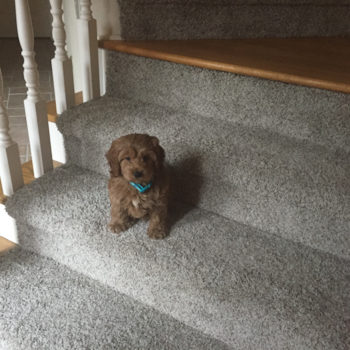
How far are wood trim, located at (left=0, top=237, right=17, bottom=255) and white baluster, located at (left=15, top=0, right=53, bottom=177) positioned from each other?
0.32m

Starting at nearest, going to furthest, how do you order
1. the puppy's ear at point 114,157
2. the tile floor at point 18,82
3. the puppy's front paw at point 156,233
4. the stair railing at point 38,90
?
the puppy's ear at point 114,157, the puppy's front paw at point 156,233, the stair railing at point 38,90, the tile floor at point 18,82

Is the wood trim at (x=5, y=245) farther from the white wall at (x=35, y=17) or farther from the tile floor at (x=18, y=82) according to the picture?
the white wall at (x=35, y=17)

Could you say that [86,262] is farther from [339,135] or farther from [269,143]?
[339,135]

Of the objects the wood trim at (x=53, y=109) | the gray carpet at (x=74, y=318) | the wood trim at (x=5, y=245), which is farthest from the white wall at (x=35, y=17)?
the gray carpet at (x=74, y=318)

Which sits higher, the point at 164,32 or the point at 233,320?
the point at 164,32

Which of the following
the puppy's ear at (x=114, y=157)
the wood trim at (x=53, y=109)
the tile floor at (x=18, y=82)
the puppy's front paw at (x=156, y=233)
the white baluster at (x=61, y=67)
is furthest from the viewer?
the tile floor at (x=18, y=82)

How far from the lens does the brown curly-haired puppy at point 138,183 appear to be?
116 centimetres

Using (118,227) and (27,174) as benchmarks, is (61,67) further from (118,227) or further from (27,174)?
(118,227)

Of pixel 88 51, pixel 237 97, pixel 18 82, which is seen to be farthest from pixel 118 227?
pixel 18 82

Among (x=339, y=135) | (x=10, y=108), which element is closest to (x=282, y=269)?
(x=339, y=135)

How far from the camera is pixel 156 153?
119 cm

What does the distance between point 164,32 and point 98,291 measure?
4.05ft

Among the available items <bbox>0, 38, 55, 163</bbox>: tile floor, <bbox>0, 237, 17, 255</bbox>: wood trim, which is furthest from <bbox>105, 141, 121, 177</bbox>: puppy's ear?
<bbox>0, 38, 55, 163</bbox>: tile floor

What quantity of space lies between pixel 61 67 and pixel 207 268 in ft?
3.52
